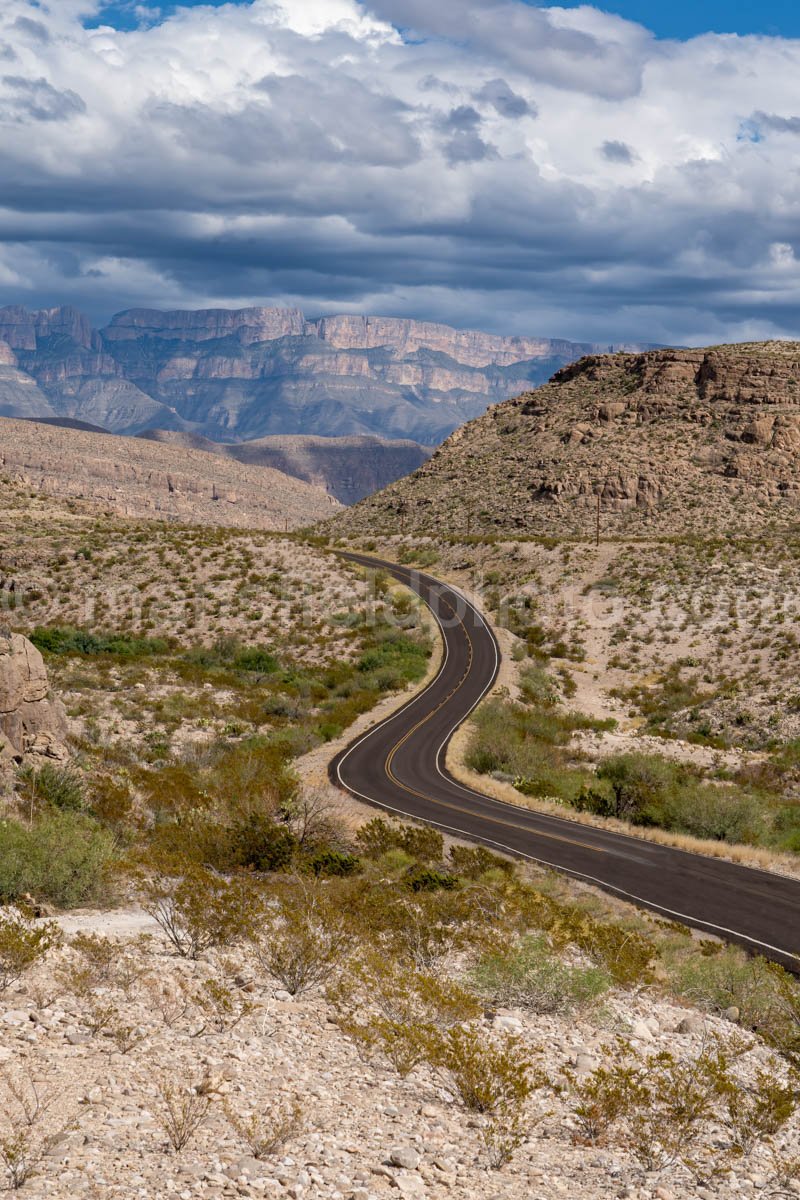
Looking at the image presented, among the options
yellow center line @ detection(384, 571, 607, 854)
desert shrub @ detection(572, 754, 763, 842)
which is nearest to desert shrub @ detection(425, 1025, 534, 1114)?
yellow center line @ detection(384, 571, 607, 854)

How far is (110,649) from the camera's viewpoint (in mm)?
56812

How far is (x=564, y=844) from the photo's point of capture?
93.3ft

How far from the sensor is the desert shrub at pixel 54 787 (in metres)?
22.1

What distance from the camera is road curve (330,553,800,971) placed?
22.4 m

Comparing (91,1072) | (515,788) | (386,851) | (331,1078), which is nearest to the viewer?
(91,1072)

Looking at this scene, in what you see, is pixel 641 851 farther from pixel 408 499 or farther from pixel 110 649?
pixel 408 499

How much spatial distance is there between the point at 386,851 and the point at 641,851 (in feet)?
30.7

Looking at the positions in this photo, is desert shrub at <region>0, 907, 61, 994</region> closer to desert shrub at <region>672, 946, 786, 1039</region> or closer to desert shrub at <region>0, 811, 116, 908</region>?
desert shrub at <region>0, 811, 116, 908</region>

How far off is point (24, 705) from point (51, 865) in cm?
846

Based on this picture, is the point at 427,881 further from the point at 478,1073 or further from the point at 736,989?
the point at 478,1073

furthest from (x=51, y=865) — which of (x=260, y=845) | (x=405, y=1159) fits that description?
(x=405, y=1159)

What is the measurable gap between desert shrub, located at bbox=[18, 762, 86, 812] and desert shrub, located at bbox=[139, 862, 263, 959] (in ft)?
20.9

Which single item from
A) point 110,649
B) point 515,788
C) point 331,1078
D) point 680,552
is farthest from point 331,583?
point 331,1078

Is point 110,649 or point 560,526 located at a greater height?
point 560,526
